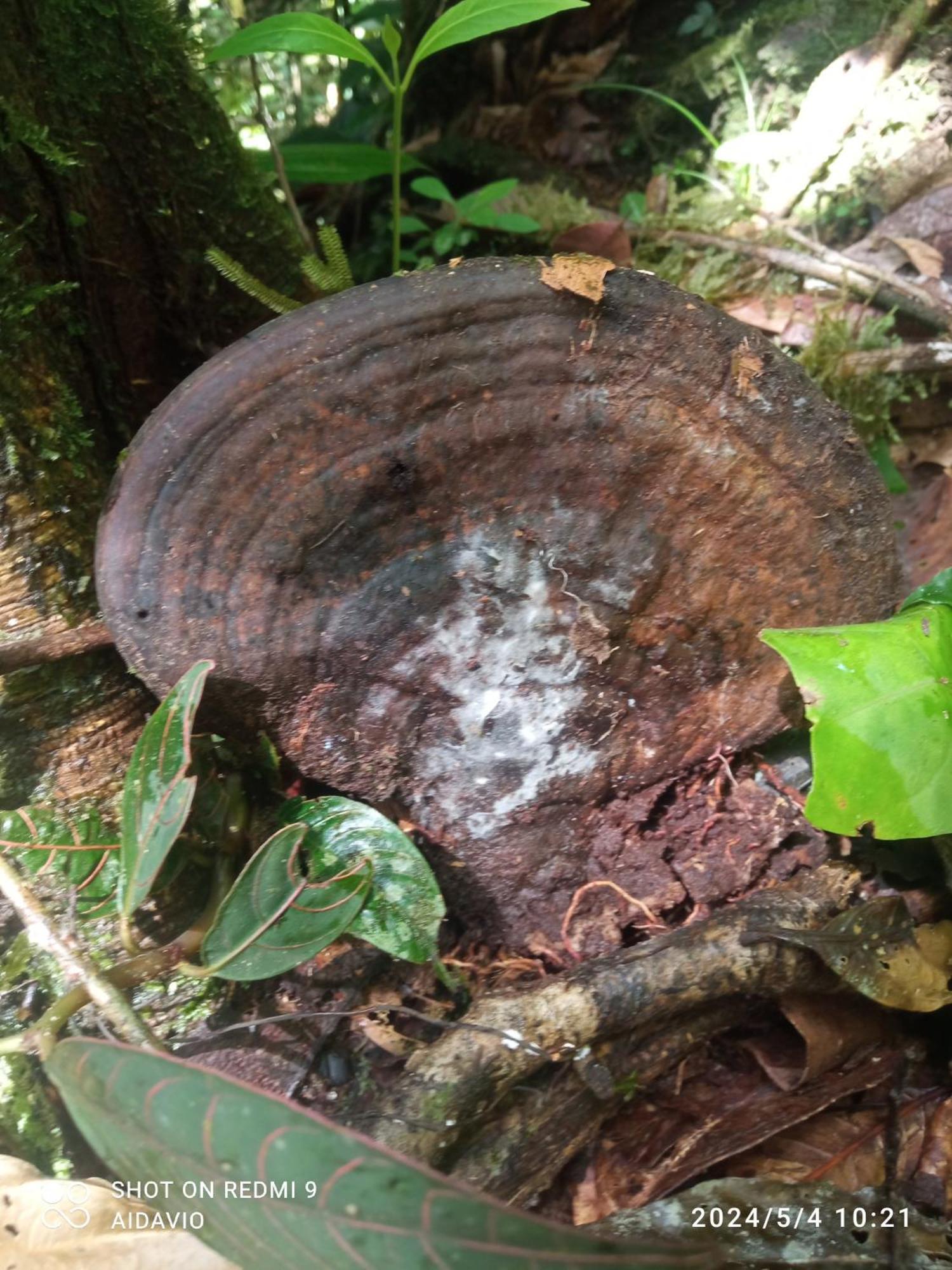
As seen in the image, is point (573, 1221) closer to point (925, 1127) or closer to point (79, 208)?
point (925, 1127)

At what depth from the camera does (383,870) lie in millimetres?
1240

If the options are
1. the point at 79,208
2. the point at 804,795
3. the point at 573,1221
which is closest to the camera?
the point at 573,1221

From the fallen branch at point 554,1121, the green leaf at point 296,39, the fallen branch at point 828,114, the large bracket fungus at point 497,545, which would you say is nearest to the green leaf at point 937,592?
the large bracket fungus at point 497,545

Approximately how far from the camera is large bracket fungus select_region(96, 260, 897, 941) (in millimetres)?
1066

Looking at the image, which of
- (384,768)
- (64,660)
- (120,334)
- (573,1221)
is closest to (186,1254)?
(573,1221)

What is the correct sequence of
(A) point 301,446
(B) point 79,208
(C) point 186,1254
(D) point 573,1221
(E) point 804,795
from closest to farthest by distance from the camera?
(C) point 186,1254 → (A) point 301,446 → (D) point 573,1221 → (B) point 79,208 → (E) point 804,795

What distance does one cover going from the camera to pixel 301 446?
3.57 feet

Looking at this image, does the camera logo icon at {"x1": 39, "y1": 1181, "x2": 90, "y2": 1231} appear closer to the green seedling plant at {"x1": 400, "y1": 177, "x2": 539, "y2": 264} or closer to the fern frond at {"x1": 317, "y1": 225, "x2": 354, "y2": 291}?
the fern frond at {"x1": 317, "y1": 225, "x2": 354, "y2": 291}

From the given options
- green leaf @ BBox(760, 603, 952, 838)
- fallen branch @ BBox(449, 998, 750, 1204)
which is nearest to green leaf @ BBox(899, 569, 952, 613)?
green leaf @ BBox(760, 603, 952, 838)

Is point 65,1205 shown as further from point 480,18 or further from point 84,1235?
point 480,18

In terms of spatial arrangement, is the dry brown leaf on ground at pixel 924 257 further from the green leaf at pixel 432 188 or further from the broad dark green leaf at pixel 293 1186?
the broad dark green leaf at pixel 293 1186

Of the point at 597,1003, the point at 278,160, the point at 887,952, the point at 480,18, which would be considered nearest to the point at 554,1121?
the point at 597,1003

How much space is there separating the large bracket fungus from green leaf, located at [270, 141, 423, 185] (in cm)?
98

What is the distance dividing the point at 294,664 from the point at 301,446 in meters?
0.32
